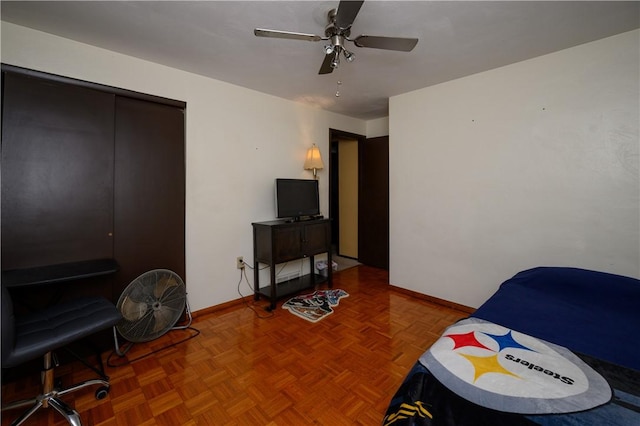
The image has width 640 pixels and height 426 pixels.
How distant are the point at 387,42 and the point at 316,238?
221 cm

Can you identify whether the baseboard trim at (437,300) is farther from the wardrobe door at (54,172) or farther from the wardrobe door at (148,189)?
the wardrobe door at (54,172)

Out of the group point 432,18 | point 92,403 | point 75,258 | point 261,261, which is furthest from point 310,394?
point 432,18

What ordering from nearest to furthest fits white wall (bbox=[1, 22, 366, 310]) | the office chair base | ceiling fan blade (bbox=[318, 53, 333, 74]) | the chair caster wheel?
the office chair base
the chair caster wheel
ceiling fan blade (bbox=[318, 53, 333, 74])
white wall (bbox=[1, 22, 366, 310])

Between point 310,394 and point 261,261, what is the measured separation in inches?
63.3

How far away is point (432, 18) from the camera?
1817mm

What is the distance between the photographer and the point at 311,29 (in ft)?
6.35

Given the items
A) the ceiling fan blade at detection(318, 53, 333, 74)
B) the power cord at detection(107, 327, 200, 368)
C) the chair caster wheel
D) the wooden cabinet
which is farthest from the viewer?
the wooden cabinet

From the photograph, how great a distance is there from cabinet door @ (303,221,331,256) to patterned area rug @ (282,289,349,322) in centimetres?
51

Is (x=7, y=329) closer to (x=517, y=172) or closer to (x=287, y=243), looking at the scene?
(x=287, y=243)

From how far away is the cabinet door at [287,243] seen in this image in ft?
9.60

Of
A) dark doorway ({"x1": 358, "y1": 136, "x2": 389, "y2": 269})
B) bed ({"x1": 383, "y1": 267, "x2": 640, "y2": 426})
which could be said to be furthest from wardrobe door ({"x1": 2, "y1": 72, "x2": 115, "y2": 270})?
dark doorway ({"x1": 358, "y1": 136, "x2": 389, "y2": 269})

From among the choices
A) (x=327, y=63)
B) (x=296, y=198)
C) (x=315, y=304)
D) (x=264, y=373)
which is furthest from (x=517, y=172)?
(x=264, y=373)

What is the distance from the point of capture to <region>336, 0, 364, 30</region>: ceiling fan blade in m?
1.34

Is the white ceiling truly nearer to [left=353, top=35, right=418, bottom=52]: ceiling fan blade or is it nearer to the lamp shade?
[left=353, top=35, right=418, bottom=52]: ceiling fan blade
